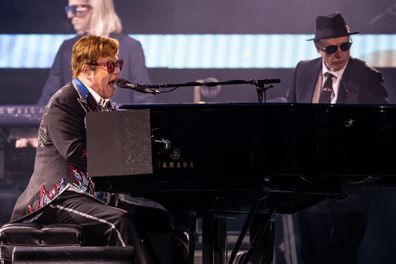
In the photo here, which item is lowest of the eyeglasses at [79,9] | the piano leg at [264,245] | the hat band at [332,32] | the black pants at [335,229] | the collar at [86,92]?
the black pants at [335,229]

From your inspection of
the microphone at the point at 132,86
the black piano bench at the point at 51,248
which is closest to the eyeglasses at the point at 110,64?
the microphone at the point at 132,86

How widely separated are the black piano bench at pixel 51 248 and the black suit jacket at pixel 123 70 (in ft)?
8.90

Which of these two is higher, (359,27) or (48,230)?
(359,27)

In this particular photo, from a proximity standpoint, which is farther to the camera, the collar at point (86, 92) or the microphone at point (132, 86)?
the collar at point (86, 92)

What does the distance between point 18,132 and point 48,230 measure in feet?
9.22

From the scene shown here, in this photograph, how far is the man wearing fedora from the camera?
6.11 meters

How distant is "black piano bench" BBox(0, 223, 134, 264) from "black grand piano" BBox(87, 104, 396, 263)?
32 cm

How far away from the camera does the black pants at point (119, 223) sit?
12.7ft

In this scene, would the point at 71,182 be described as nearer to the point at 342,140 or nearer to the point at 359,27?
the point at 342,140

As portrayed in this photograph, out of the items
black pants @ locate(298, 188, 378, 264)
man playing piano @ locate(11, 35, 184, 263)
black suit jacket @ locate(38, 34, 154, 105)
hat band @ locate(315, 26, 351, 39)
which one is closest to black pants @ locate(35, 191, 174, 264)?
man playing piano @ locate(11, 35, 184, 263)

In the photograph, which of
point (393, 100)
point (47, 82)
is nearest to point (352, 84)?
point (393, 100)

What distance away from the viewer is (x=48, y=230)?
3.92 m

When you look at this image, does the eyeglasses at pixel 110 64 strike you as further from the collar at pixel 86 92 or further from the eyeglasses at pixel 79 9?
the eyeglasses at pixel 79 9

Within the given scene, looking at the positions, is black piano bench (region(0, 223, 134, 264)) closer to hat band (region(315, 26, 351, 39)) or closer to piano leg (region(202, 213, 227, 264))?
piano leg (region(202, 213, 227, 264))
